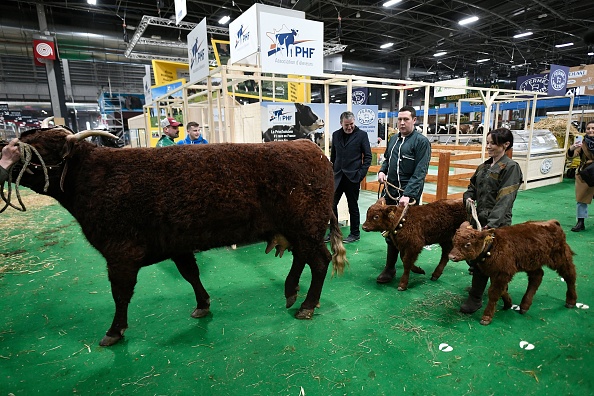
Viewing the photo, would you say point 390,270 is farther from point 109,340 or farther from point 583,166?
point 583,166

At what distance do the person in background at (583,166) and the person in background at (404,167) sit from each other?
3199mm

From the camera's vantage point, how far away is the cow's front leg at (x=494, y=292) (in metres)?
2.66

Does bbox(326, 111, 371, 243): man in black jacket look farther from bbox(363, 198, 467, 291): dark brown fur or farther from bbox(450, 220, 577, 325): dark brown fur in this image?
bbox(450, 220, 577, 325): dark brown fur

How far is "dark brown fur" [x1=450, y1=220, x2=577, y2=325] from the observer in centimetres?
256

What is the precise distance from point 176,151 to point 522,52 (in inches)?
1143

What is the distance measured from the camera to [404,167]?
3705 millimetres

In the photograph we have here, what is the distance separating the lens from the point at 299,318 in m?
2.90

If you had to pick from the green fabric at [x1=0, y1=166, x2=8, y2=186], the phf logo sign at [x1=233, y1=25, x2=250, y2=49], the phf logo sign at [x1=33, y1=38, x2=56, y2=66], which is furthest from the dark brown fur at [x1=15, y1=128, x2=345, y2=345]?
the phf logo sign at [x1=33, y1=38, x2=56, y2=66]

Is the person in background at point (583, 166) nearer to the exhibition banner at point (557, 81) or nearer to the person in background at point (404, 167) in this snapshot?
the person in background at point (404, 167)

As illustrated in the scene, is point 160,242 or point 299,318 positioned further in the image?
point 299,318

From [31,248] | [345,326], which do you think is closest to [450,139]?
[345,326]

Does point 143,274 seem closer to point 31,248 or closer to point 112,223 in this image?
point 112,223

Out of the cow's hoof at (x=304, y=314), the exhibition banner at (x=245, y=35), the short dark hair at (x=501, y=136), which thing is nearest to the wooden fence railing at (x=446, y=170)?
Answer: the short dark hair at (x=501, y=136)

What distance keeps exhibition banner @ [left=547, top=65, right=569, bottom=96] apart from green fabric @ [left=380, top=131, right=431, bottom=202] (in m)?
8.51
